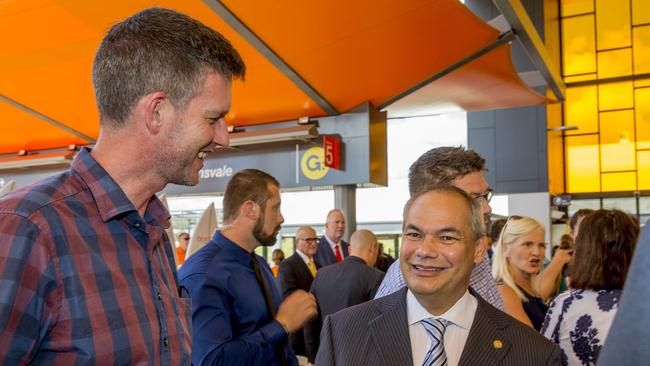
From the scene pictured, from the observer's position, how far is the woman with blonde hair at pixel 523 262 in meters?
3.67

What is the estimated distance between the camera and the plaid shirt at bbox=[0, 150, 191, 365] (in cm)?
107

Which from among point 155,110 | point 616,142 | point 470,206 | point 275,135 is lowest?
point 470,206

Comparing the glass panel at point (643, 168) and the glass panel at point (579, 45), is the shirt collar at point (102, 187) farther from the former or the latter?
the glass panel at point (579, 45)

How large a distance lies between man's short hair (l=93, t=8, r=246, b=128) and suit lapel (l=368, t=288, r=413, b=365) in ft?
3.09

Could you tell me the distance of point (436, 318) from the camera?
192cm

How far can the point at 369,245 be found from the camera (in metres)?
5.52

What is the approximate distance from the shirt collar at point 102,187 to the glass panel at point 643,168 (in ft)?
62.8

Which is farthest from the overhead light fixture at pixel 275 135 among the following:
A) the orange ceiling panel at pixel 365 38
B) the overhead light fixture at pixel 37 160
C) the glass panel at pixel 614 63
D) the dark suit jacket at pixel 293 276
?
the glass panel at pixel 614 63

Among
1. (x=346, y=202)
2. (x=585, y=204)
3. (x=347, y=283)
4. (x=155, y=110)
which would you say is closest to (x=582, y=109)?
(x=585, y=204)

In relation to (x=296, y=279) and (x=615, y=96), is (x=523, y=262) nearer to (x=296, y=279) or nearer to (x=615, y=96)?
(x=296, y=279)

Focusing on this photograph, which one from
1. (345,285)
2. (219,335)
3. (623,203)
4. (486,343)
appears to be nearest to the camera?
(486,343)

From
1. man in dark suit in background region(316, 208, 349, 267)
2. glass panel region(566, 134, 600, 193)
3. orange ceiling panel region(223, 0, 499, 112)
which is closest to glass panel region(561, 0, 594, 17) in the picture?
glass panel region(566, 134, 600, 193)

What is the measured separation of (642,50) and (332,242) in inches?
577

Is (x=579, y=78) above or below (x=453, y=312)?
above
